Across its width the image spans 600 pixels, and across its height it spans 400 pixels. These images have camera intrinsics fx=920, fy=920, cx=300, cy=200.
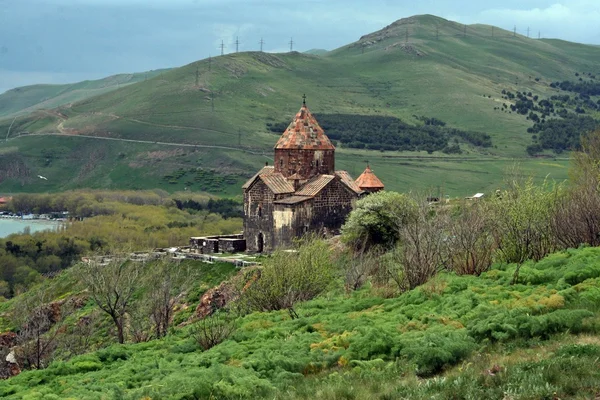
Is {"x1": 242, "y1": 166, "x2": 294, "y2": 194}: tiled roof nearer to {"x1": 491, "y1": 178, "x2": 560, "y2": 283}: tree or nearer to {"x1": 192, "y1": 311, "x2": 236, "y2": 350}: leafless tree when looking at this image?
{"x1": 491, "y1": 178, "x2": 560, "y2": 283}: tree

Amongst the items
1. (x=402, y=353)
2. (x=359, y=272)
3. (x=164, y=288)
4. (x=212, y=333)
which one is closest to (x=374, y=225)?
(x=359, y=272)

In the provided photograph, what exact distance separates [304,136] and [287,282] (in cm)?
Answer: 1846

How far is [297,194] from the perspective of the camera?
156 ft

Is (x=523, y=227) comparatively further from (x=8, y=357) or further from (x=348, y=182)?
(x=8, y=357)

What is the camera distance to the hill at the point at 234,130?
435 feet

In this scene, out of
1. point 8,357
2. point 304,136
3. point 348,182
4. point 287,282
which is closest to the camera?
point 287,282

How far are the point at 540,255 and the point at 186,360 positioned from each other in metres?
12.1

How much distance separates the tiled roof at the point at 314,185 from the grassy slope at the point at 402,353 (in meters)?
20.4

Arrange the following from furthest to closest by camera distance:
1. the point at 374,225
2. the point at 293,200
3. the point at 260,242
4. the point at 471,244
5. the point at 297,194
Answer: the point at 260,242, the point at 297,194, the point at 293,200, the point at 374,225, the point at 471,244

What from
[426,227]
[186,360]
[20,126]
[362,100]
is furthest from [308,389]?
[20,126]

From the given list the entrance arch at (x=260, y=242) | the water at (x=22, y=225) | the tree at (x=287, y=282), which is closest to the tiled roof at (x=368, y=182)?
the entrance arch at (x=260, y=242)

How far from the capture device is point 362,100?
594 ft

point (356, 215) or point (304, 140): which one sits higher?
point (304, 140)

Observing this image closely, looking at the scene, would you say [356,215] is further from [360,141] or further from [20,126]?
[20,126]
